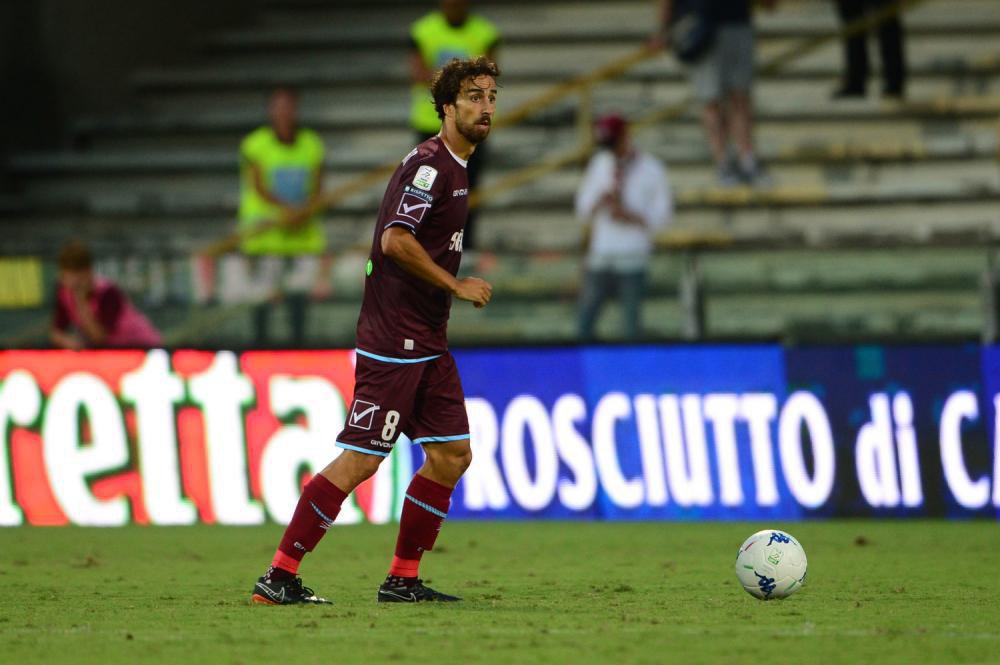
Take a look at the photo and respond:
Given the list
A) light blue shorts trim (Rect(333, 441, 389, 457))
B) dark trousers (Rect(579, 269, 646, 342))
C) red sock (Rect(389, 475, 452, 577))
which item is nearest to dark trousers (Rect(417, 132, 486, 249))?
dark trousers (Rect(579, 269, 646, 342))

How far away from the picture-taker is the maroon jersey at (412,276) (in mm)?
7453

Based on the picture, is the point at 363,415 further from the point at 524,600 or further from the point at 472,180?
the point at 472,180

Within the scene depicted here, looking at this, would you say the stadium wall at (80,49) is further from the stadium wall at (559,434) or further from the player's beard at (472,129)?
the player's beard at (472,129)

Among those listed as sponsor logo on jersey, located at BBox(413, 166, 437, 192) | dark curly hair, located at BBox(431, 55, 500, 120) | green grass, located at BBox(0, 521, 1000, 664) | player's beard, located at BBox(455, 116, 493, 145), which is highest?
dark curly hair, located at BBox(431, 55, 500, 120)

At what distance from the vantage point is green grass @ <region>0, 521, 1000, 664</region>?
6246 millimetres

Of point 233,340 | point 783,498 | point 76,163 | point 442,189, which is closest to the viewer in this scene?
point 442,189

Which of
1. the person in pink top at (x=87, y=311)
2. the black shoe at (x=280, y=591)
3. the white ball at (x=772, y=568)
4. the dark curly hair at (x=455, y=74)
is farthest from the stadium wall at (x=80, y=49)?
the white ball at (x=772, y=568)

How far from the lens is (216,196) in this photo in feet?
57.1

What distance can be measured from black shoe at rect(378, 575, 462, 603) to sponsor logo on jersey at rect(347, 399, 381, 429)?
0.68m

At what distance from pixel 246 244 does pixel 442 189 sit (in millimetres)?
7542

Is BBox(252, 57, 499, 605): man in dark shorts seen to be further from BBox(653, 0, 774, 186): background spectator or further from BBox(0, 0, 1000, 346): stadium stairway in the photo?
BBox(653, 0, 774, 186): background spectator

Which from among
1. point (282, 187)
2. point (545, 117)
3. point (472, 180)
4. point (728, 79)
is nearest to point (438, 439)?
point (282, 187)

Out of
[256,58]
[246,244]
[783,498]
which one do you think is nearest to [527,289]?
Result: [783,498]

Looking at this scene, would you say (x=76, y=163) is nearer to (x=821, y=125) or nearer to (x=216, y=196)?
(x=216, y=196)
